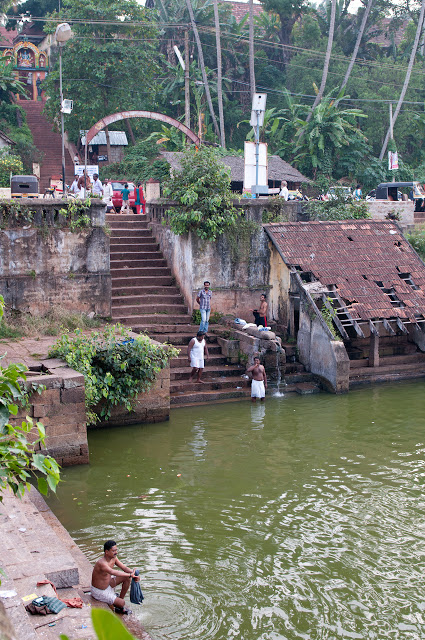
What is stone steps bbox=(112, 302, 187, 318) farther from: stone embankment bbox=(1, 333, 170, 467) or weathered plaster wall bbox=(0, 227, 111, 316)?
stone embankment bbox=(1, 333, 170, 467)

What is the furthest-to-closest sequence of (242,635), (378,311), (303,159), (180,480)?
(303,159)
(378,311)
(180,480)
(242,635)

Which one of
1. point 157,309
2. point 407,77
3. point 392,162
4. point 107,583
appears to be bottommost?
point 107,583

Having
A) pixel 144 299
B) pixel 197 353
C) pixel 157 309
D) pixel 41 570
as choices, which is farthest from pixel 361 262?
pixel 41 570

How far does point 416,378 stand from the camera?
15.5m

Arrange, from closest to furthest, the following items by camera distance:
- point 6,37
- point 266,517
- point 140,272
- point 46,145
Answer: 1. point 266,517
2. point 140,272
3. point 46,145
4. point 6,37

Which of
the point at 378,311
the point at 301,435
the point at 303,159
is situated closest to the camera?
the point at 301,435

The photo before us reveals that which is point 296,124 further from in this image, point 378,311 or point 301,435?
point 301,435

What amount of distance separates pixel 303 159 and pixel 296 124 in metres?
1.67

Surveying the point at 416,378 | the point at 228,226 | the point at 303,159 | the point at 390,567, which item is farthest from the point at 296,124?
the point at 390,567

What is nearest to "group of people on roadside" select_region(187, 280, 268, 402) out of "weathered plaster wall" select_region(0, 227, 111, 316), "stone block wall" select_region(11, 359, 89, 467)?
"weathered plaster wall" select_region(0, 227, 111, 316)

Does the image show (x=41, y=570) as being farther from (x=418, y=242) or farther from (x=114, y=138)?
(x=114, y=138)

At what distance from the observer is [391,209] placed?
66.1 ft

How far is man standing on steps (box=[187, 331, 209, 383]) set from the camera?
1369cm

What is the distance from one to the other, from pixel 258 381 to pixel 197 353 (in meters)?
1.37
